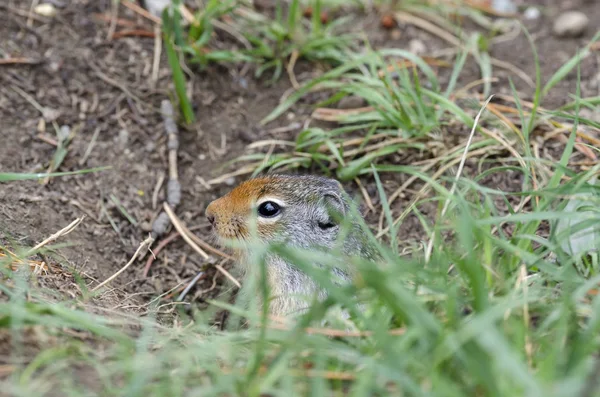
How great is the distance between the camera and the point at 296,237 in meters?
4.29

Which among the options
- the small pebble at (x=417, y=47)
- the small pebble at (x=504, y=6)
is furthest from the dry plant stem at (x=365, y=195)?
the small pebble at (x=504, y=6)

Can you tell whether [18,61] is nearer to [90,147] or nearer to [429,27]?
[90,147]

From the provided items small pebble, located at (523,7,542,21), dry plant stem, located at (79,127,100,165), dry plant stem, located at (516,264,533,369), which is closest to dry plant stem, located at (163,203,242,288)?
dry plant stem, located at (79,127,100,165)

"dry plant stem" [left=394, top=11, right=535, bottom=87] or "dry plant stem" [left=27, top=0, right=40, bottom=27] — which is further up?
"dry plant stem" [left=394, top=11, right=535, bottom=87]

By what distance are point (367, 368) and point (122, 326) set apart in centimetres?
115

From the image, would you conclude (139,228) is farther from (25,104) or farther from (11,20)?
(11,20)

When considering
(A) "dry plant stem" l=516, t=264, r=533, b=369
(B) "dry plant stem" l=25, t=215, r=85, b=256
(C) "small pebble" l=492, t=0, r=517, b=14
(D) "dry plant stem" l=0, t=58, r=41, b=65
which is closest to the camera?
(A) "dry plant stem" l=516, t=264, r=533, b=369

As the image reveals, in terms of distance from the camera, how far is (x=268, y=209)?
14.1ft

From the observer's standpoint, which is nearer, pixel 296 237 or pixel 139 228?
pixel 296 237

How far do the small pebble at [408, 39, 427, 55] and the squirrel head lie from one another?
230cm

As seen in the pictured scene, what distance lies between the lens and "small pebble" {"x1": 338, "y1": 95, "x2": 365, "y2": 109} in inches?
217

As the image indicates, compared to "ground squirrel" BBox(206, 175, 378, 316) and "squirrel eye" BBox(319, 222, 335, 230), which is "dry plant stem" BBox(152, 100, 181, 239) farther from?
"squirrel eye" BBox(319, 222, 335, 230)

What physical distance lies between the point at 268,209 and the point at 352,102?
1.58m

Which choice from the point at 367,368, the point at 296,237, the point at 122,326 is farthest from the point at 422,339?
the point at 296,237
